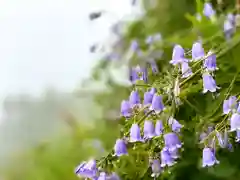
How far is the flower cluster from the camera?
47 cm

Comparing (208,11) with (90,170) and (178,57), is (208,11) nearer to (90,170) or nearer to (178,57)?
(178,57)

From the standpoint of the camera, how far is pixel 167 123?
48 centimetres

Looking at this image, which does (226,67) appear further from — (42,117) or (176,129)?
(42,117)

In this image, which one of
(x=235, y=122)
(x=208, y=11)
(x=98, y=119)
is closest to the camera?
(x=235, y=122)

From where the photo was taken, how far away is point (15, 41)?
2.98 ft

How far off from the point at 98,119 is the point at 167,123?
0.31 metres

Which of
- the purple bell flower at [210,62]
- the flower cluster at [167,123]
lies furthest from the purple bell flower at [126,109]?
the purple bell flower at [210,62]

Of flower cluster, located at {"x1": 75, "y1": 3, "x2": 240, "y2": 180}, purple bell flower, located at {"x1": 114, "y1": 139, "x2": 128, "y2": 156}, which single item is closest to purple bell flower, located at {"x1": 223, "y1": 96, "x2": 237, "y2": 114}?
flower cluster, located at {"x1": 75, "y1": 3, "x2": 240, "y2": 180}

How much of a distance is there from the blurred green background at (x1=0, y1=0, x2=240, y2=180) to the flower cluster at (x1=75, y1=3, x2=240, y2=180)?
4 centimetres

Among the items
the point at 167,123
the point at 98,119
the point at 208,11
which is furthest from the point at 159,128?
the point at 98,119

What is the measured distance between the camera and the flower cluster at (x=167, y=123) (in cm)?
47

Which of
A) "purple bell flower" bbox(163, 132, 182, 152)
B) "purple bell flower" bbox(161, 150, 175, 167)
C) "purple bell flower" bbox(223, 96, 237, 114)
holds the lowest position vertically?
"purple bell flower" bbox(161, 150, 175, 167)

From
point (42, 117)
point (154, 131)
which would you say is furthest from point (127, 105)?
point (42, 117)

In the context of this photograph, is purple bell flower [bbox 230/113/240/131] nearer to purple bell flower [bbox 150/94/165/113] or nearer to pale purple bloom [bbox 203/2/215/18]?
purple bell flower [bbox 150/94/165/113]
